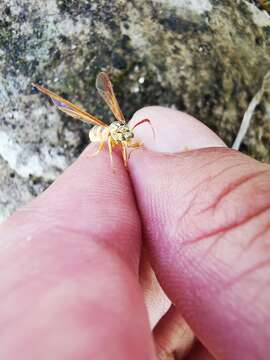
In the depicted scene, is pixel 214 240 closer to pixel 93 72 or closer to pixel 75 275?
pixel 75 275

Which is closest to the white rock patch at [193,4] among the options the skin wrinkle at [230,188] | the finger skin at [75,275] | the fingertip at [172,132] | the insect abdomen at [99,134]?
the fingertip at [172,132]

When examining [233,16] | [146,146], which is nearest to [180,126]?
[146,146]

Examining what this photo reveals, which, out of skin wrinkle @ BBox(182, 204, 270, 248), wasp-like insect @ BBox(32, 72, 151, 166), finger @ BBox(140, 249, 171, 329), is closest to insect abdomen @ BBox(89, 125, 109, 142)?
wasp-like insect @ BBox(32, 72, 151, 166)

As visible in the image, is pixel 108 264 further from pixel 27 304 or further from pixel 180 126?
pixel 180 126

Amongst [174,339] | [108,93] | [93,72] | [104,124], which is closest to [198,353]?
[174,339]

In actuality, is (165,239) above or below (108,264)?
below

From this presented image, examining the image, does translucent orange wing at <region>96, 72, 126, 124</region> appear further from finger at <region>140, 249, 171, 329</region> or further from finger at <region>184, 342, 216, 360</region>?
finger at <region>184, 342, 216, 360</region>

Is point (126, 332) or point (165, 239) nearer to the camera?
point (126, 332)

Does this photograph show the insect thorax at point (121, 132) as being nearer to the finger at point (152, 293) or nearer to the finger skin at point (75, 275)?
the finger skin at point (75, 275)
